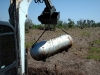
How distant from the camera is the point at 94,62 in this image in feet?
33.6

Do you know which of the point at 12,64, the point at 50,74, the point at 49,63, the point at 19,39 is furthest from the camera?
the point at 49,63

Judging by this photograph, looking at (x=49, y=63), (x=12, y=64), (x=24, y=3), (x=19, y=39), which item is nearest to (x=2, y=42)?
(x=12, y=64)

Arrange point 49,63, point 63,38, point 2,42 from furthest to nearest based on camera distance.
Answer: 1. point 49,63
2. point 63,38
3. point 2,42

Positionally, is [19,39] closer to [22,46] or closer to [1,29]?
[22,46]

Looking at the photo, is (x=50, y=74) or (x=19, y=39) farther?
(x=50, y=74)

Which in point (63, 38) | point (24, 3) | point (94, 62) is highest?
point (24, 3)

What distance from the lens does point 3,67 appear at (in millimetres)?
3635

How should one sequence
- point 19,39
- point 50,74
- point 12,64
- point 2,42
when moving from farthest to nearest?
1. point 50,74
2. point 19,39
3. point 12,64
4. point 2,42

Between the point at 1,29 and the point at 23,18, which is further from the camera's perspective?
the point at 23,18

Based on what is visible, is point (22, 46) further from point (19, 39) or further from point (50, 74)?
point (50, 74)

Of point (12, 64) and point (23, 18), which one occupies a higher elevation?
point (23, 18)

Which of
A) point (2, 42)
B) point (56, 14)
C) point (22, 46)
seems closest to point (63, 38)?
point (56, 14)

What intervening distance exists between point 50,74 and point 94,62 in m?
2.84

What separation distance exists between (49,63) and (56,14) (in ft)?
15.4
